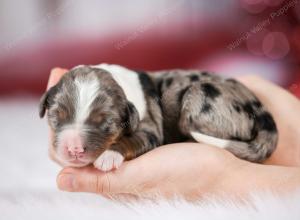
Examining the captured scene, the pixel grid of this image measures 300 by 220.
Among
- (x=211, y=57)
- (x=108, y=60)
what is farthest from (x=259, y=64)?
(x=108, y=60)

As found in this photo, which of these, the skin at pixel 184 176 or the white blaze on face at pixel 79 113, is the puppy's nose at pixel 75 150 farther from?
the skin at pixel 184 176

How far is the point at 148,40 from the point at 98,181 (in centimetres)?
283

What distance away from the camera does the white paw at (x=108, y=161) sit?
2446mm

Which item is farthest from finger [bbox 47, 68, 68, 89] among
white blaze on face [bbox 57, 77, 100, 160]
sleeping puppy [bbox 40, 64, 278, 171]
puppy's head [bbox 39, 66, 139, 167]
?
white blaze on face [bbox 57, 77, 100, 160]

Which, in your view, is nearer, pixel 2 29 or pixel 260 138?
pixel 260 138

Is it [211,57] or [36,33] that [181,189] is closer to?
[211,57]

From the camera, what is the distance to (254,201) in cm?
247

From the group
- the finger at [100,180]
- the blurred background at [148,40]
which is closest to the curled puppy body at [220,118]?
the finger at [100,180]

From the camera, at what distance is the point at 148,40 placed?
5.07m

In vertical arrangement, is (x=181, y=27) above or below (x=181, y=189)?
above

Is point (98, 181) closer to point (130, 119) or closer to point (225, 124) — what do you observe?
point (130, 119)

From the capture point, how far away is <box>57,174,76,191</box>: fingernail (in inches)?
96.7

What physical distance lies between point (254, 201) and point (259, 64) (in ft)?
8.69

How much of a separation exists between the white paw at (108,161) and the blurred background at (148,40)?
228 cm
